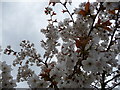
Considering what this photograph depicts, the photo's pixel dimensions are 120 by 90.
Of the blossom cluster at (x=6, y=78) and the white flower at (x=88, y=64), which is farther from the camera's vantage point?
the blossom cluster at (x=6, y=78)

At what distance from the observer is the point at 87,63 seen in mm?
2525

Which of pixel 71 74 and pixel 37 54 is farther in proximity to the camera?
pixel 37 54

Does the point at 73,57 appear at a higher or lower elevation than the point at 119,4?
lower

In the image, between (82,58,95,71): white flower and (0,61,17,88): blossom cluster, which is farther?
(0,61,17,88): blossom cluster

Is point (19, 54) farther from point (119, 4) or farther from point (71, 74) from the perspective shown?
point (119, 4)

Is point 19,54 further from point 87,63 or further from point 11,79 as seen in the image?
point 87,63

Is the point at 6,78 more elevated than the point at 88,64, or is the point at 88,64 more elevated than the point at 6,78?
the point at 88,64

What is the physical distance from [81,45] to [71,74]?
0.57m

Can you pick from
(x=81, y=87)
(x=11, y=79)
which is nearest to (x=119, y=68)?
(x=81, y=87)

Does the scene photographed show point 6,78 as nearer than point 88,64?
No

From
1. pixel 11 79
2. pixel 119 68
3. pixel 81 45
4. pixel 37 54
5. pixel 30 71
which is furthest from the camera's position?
pixel 37 54

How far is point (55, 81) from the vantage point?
113 inches

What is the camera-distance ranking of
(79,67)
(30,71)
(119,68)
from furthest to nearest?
(30,71)
(119,68)
(79,67)

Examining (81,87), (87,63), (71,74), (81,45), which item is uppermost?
(81,45)
